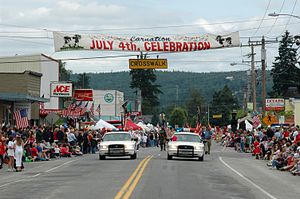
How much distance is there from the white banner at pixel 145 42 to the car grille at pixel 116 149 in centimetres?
614

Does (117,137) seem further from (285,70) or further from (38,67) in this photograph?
(285,70)

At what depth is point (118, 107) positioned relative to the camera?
115000 mm

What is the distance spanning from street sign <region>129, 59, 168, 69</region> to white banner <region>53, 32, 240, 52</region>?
1.28 meters

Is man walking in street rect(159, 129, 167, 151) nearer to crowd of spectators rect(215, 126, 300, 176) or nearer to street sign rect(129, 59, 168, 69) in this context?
crowd of spectators rect(215, 126, 300, 176)

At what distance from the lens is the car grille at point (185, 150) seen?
32750 mm

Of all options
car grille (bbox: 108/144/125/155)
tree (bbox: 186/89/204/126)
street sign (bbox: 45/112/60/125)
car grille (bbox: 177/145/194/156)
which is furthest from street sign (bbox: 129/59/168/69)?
tree (bbox: 186/89/204/126)

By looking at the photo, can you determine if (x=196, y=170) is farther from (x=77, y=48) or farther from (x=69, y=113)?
(x=69, y=113)

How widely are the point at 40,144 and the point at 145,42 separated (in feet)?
26.5

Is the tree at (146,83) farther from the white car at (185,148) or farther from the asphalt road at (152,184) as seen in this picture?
the asphalt road at (152,184)

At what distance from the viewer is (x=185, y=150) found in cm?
3281

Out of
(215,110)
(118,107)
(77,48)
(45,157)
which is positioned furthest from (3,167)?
(215,110)

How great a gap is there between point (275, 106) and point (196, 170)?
42.1 meters

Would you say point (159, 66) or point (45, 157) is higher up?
point (159, 66)

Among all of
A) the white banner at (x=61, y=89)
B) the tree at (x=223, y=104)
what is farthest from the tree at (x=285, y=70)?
the tree at (x=223, y=104)
